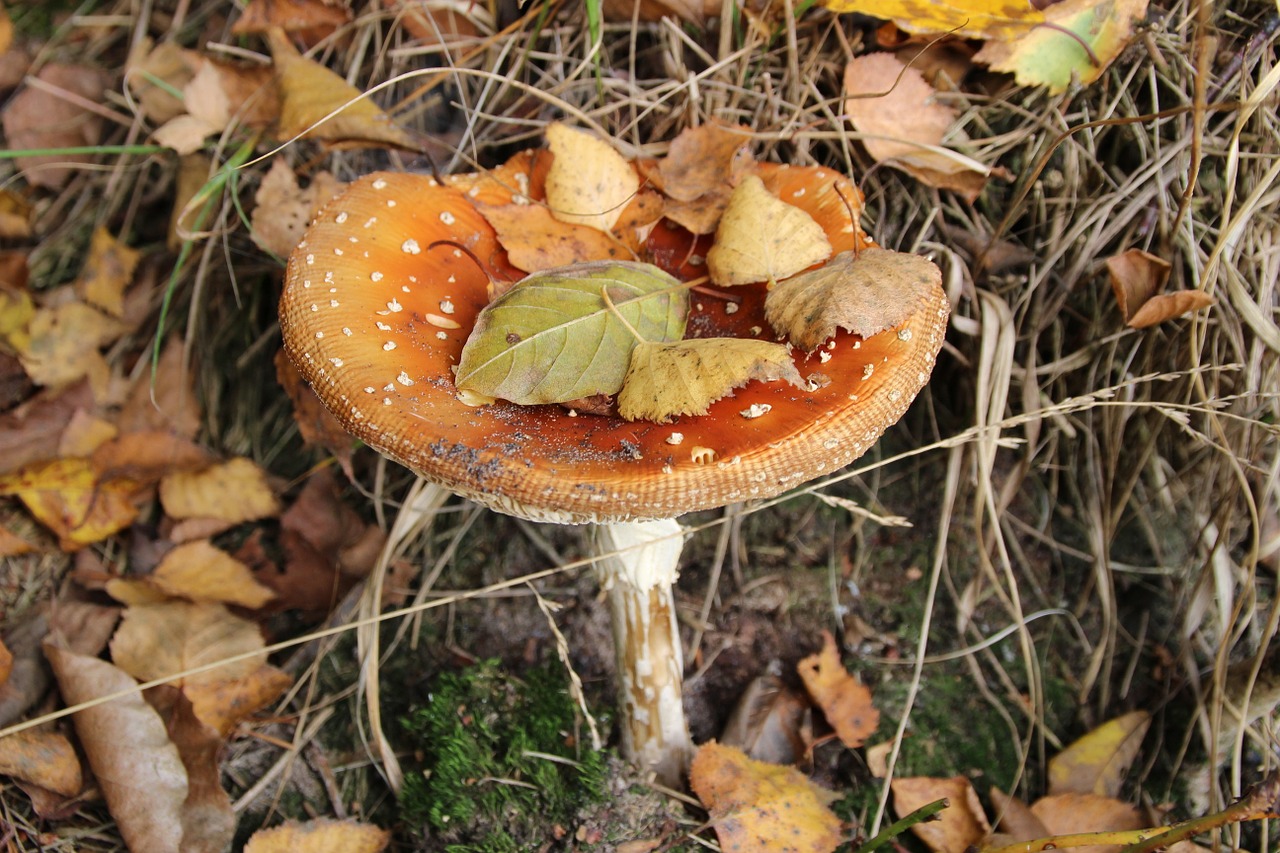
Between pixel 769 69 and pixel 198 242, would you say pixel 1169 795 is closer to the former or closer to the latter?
pixel 769 69

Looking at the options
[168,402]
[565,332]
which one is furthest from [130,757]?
[565,332]

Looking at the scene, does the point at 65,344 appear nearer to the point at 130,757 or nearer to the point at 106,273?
the point at 106,273

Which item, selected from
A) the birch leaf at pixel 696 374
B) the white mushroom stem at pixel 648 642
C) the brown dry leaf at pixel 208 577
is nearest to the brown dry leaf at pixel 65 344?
the brown dry leaf at pixel 208 577

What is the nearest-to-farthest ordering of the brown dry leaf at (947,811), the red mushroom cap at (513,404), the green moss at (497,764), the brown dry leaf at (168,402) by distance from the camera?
the red mushroom cap at (513,404)
the green moss at (497,764)
the brown dry leaf at (947,811)
the brown dry leaf at (168,402)

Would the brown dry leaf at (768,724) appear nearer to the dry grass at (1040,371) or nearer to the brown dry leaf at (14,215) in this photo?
the dry grass at (1040,371)

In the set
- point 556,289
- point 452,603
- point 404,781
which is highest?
point 556,289

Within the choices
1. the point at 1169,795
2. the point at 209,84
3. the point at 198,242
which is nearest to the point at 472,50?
the point at 209,84

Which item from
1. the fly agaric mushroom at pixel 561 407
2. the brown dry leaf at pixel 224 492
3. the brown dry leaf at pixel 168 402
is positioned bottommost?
the brown dry leaf at pixel 224 492
